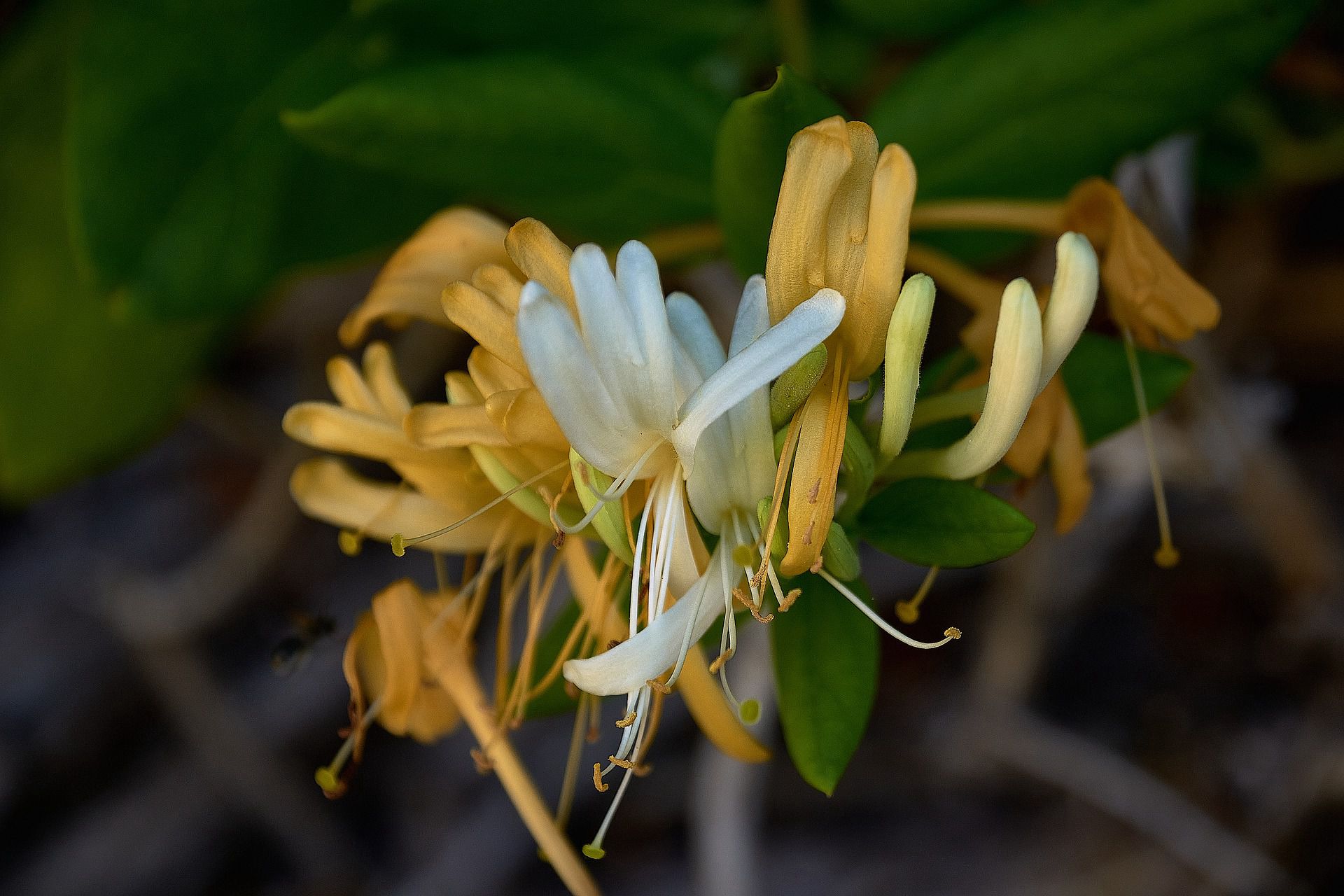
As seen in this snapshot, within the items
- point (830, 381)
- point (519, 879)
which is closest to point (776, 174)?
point (830, 381)

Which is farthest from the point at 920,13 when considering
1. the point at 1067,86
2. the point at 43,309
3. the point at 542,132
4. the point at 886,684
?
the point at 886,684

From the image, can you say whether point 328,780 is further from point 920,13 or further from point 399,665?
point 920,13

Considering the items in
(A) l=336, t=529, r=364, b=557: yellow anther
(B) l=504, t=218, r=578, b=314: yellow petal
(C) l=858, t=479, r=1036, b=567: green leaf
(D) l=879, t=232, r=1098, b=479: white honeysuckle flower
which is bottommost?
(C) l=858, t=479, r=1036, b=567: green leaf

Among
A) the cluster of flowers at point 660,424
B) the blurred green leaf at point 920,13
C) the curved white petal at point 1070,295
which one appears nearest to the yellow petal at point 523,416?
the cluster of flowers at point 660,424

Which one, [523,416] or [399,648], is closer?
[523,416]

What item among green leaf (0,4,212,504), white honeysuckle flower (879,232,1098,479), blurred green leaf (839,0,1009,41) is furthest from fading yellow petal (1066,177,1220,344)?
green leaf (0,4,212,504)

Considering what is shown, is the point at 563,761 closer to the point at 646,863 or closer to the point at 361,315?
the point at 646,863

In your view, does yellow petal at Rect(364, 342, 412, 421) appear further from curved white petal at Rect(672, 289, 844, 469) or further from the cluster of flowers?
curved white petal at Rect(672, 289, 844, 469)
